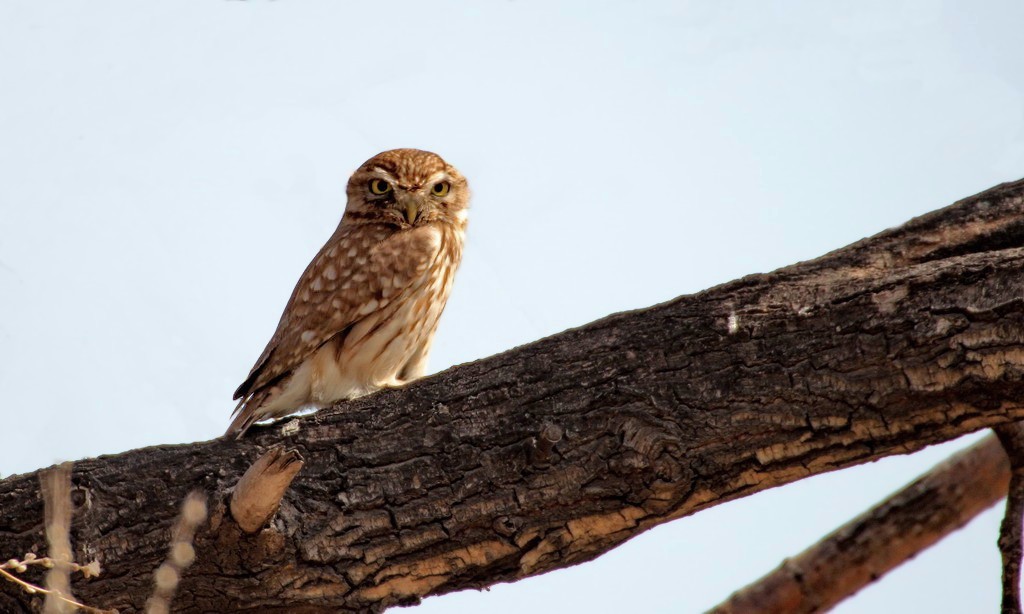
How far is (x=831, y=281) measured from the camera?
11.4 feet

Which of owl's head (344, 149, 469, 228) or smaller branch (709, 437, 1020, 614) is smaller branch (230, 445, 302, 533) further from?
smaller branch (709, 437, 1020, 614)

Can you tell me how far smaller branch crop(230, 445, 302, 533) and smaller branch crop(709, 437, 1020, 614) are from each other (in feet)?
8.40

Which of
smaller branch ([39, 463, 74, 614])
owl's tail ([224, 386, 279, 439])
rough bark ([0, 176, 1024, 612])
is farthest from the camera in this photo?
owl's tail ([224, 386, 279, 439])

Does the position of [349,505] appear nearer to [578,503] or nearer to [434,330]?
[578,503]

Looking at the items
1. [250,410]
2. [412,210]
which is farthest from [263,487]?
[412,210]

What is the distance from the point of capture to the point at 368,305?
4832 mm

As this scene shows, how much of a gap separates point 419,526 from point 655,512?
2.40ft

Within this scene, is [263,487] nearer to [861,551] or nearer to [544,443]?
[544,443]

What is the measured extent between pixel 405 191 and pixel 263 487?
7.92ft

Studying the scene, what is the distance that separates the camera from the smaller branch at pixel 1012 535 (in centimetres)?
357

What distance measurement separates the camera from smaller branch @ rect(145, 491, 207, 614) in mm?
2490

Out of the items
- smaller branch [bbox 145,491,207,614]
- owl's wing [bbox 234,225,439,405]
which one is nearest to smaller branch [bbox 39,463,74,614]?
smaller branch [bbox 145,491,207,614]

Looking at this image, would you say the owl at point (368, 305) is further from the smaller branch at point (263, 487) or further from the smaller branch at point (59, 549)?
the smaller branch at point (59, 549)

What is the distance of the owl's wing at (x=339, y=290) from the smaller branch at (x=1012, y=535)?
2.46 meters
